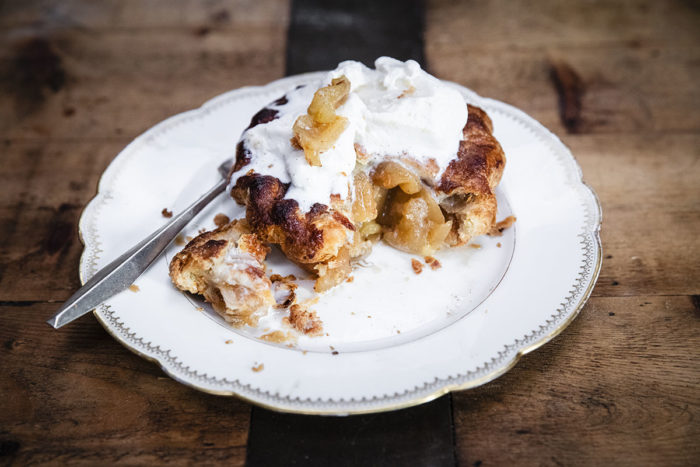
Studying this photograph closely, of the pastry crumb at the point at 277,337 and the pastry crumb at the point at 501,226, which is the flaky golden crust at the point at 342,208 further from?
the pastry crumb at the point at 277,337

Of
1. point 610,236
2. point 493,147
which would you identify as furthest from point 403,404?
point 610,236

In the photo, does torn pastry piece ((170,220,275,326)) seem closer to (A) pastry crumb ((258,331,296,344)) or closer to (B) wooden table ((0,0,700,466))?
(A) pastry crumb ((258,331,296,344))

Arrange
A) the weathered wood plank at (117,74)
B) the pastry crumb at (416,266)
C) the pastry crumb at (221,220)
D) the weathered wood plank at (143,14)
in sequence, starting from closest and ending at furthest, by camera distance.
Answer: the pastry crumb at (416,266) < the pastry crumb at (221,220) < the weathered wood plank at (117,74) < the weathered wood plank at (143,14)

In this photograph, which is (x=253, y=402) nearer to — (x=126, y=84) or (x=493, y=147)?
(x=493, y=147)

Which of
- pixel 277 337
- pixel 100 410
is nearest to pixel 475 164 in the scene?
pixel 277 337

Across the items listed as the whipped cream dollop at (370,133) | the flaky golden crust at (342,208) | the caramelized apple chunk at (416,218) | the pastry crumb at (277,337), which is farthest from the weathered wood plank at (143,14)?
the pastry crumb at (277,337)

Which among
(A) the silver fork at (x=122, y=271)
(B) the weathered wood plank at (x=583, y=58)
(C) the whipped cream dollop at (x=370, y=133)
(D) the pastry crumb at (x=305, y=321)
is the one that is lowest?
(D) the pastry crumb at (x=305, y=321)

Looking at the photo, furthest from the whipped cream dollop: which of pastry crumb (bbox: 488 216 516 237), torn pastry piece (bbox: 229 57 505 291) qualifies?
pastry crumb (bbox: 488 216 516 237)
